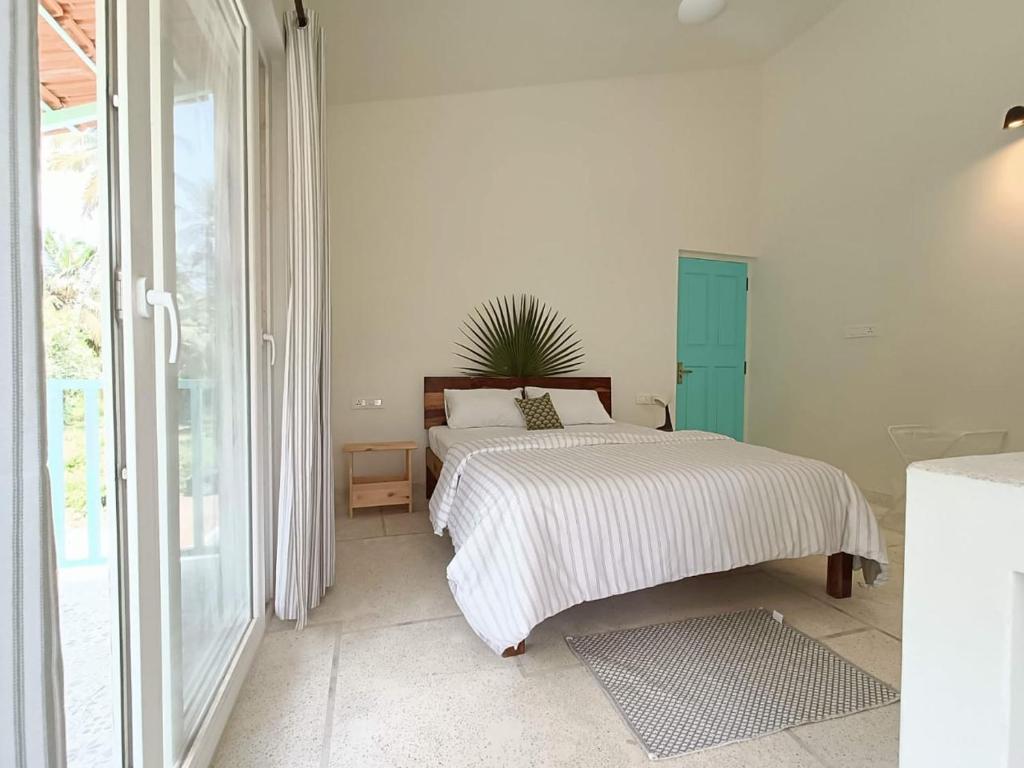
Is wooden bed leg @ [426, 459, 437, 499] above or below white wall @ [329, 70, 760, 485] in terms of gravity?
below

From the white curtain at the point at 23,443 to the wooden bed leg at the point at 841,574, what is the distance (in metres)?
2.63

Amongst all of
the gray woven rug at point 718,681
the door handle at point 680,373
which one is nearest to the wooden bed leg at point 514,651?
the gray woven rug at point 718,681

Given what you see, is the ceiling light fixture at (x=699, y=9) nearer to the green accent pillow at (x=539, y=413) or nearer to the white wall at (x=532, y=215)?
the white wall at (x=532, y=215)

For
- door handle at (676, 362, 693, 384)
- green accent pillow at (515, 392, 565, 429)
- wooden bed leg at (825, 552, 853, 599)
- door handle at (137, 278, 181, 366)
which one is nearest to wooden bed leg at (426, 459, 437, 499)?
green accent pillow at (515, 392, 565, 429)

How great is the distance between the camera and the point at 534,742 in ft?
4.54

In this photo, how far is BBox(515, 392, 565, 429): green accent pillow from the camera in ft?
11.5

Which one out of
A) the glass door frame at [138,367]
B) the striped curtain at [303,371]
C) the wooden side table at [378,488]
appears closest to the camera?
the glass door frame at [138,367]

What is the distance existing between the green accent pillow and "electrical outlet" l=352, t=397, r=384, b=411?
112 cm

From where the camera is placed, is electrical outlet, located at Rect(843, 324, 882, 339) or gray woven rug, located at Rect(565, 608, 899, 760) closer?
gray woven rug, located at Rect(565, 608, 899, 760)

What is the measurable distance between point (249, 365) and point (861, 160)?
443cm

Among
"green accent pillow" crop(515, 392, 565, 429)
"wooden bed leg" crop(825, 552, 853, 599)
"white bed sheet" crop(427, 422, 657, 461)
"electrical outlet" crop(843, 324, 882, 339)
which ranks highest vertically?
"electrical outlet" crop(843, 324, 882, 339)

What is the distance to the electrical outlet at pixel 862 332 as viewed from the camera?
3.74 meters

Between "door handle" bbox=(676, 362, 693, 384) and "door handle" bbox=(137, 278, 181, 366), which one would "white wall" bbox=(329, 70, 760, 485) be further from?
"door handle" bbox=(137, 278, 181, 366)

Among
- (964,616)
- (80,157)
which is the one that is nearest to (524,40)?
(80,157)
